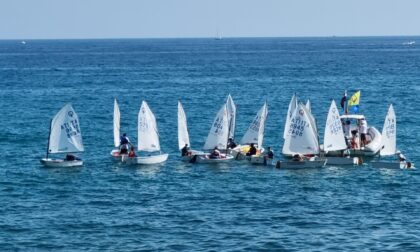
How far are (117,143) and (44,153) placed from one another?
7.90m

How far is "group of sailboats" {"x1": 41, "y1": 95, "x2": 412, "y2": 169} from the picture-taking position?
8038cm

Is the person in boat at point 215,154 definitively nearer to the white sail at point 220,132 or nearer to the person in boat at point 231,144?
the white sail at point 220,132

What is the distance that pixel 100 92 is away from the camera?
165m

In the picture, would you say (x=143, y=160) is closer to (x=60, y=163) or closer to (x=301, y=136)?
(x=60, y=163)

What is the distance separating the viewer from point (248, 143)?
86.8 metres

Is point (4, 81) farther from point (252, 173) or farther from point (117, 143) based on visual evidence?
point (252, 173)

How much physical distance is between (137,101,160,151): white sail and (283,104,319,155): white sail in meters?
13.0

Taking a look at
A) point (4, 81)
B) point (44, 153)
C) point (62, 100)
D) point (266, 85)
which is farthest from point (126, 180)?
point (4, 81)

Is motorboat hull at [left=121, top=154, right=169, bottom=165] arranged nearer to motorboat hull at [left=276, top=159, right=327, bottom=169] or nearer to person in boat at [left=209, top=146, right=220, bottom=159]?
person in boat at [left=209, top=146, right=220, bottom=159]

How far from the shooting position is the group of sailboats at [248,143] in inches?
3164

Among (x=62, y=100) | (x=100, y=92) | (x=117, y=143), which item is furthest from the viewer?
(x=100, y=92)

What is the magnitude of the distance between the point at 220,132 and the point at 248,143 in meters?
3.41

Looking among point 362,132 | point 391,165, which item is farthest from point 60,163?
point 362,132

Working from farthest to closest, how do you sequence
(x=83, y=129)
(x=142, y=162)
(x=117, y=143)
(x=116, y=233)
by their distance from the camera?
(x=83, y=129), (x=117, y=143), (x=142, y=162), (x=116, y=233)
